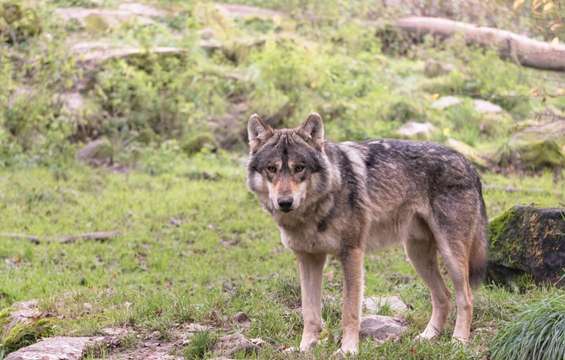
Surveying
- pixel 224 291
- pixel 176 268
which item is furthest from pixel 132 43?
pixel 224 291

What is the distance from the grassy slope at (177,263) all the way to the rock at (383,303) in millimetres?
159

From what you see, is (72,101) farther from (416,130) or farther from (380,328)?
(380,328)

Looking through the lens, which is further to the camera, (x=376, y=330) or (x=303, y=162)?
(x=376, y=330)

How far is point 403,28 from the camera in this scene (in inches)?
914

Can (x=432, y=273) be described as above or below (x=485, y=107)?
above

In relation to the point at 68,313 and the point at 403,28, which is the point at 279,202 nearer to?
the point at 68,313

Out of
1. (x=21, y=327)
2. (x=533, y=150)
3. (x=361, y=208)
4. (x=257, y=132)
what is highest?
(x=257, y=132)

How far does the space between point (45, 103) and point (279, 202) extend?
10.5 meters

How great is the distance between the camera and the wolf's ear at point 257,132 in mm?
6660

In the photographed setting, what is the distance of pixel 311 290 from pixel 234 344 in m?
0.86

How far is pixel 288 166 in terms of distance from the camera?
248 inches

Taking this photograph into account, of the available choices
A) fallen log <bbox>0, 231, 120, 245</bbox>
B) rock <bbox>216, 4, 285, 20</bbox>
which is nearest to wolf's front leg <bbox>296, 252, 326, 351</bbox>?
fallen log <bbox>0, 231, 120, 245</bbox>

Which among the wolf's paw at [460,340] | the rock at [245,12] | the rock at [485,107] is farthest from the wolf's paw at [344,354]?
the rock at [245,12]

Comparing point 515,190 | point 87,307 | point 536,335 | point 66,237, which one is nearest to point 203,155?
point 66,237
